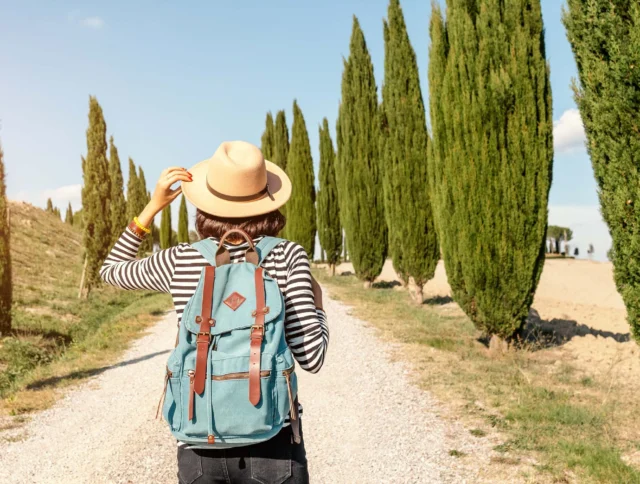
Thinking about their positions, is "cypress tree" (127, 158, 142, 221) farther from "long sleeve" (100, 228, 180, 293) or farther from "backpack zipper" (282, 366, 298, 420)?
"backpack zipper" (282, 366, 298, 420)

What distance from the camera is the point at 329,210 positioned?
24.1 meters

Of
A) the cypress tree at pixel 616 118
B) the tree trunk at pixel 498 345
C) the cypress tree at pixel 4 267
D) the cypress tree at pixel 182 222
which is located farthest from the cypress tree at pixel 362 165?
the cypress tree at pixel 182 222

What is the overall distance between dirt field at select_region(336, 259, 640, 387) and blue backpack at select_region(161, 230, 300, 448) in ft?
20.7

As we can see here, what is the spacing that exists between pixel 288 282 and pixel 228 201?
1.15 ft

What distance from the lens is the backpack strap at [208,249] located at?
1731 mm

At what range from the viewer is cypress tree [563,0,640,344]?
4.78 metres

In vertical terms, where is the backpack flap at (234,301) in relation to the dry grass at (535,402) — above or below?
above

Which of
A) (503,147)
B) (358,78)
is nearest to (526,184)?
(503,147)

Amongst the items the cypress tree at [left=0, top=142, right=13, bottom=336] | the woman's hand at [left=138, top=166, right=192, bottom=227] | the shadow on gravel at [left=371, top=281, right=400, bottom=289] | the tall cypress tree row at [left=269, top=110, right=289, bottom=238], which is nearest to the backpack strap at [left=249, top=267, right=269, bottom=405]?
the woman's hand at [left=138, top=166, right=192, bottom=227]

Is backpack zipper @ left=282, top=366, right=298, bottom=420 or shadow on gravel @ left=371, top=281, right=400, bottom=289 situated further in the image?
shadow on gravel @ left=371, top=281, right=400, bottom=289

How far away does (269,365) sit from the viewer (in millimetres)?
1602

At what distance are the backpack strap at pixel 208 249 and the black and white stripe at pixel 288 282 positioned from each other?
17 millimetres

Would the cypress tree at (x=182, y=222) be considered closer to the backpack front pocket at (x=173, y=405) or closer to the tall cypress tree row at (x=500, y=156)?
the tall cypress tree row at (x=500, y=156)

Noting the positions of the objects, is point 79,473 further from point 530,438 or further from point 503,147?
point 503,147
